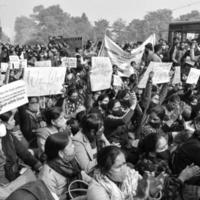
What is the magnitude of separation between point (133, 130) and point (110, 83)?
223 centimetres

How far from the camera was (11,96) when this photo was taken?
390 cm

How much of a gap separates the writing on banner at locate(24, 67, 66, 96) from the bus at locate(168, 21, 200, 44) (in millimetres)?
7567

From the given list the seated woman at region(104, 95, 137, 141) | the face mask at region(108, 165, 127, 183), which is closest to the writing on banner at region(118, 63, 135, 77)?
the seated woman at region(104, 95, 137, 141)

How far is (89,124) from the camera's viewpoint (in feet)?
10.7

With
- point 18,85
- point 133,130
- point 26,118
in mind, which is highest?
point 18,85

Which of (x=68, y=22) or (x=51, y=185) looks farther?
(x=68, y=22)

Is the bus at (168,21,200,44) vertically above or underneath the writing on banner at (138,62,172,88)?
above

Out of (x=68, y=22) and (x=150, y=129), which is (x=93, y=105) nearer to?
(x=150, y=129)

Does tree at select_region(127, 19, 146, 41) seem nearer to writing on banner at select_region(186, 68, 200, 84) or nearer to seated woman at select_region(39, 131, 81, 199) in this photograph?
writing on banner at select_region(186, 68, 200, 84)

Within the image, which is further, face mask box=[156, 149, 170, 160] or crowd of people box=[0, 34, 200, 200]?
face mask box=[156, 149, 170, 160]

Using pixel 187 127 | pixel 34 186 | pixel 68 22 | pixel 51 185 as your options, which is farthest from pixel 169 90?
pixel 68 22

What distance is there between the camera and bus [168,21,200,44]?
41.3 ft

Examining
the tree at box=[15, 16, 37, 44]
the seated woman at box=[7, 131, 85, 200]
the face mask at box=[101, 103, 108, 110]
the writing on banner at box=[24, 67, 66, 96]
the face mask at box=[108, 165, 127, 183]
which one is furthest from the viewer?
the tree at box=[15, 16, 37, 44]

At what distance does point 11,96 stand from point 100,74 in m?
2.96
